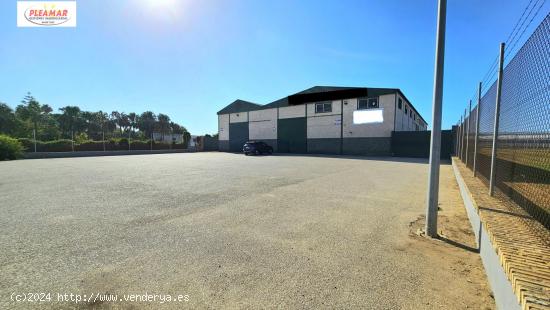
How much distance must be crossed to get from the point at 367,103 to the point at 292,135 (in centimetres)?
945

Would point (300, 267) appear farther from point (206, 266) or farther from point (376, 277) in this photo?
point (206, 266)

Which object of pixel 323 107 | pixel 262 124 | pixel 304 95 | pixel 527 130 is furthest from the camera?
pixel 262 124

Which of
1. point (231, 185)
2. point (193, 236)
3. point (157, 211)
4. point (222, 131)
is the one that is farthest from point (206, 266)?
point (222, 131)

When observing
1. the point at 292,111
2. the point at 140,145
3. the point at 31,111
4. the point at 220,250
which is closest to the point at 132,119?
the point at 31,111

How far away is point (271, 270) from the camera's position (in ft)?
9.45

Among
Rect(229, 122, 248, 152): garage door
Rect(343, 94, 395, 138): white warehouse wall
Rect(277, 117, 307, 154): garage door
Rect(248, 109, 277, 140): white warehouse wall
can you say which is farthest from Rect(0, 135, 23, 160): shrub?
Rect(343, 94, 395, 138): white warehouse wall

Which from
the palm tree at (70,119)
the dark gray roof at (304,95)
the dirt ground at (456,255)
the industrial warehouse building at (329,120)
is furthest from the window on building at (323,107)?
the palm tree at (70,119)

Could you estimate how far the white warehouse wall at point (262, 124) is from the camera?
32.1 metres

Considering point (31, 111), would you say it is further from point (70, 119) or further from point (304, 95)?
point (304, 95)

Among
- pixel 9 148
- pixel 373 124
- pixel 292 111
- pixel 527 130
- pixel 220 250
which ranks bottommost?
pixel 220 250

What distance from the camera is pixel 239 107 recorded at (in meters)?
36.0

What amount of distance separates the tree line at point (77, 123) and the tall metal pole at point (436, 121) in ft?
131

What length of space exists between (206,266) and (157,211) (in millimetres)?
2841

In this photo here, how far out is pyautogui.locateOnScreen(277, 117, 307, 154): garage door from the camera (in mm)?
29469
